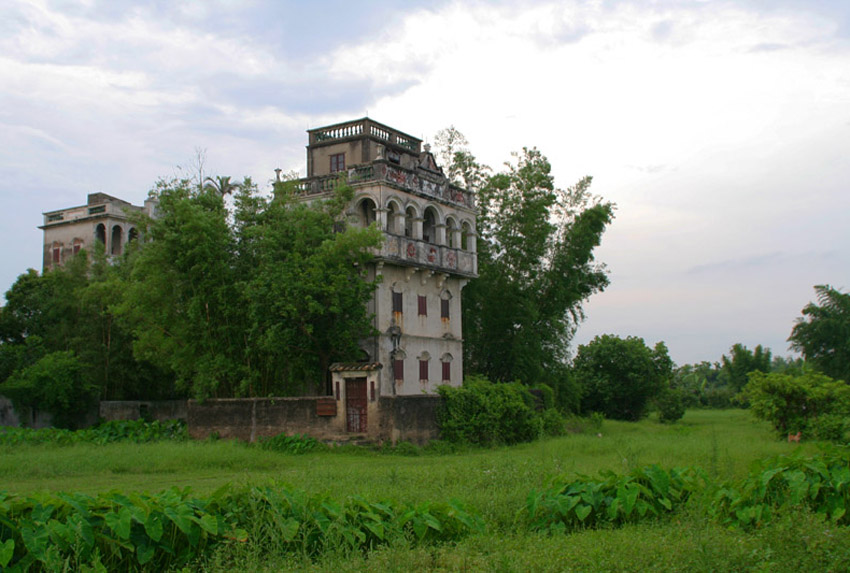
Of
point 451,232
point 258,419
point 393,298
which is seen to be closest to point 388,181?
point 393,298

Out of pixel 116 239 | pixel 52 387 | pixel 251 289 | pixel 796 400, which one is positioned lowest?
pixel 796 400

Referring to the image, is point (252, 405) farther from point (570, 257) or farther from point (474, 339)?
point (570, 257)

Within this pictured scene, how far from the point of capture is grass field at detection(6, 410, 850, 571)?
7316 mm

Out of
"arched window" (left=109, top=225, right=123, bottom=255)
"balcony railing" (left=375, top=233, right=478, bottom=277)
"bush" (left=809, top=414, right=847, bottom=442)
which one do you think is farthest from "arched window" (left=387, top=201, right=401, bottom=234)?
"arched window" (left=109, top=225, right=123, bottom=255)

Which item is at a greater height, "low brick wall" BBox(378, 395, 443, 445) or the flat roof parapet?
the flat roof parapet

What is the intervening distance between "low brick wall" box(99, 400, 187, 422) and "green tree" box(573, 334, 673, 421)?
64.3 feet

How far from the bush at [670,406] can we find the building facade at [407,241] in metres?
14.3

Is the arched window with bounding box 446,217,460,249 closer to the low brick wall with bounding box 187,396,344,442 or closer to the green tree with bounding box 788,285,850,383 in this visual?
the low brick wall with bounding box 187,396,344,442

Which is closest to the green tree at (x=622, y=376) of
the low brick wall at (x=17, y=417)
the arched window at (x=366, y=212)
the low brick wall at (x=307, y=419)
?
the arched window at (x=366, y=212)

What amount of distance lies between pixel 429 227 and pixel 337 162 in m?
4.44

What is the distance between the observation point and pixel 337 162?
31422 millimetres

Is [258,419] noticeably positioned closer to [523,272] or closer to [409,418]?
[409,418]

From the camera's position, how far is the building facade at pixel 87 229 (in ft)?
125

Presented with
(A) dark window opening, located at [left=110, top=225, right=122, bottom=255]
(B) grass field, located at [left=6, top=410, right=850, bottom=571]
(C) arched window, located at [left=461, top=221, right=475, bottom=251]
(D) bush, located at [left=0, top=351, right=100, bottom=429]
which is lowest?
(B) grass field, located at [left=6, top=410, right=850, bottom=571]
